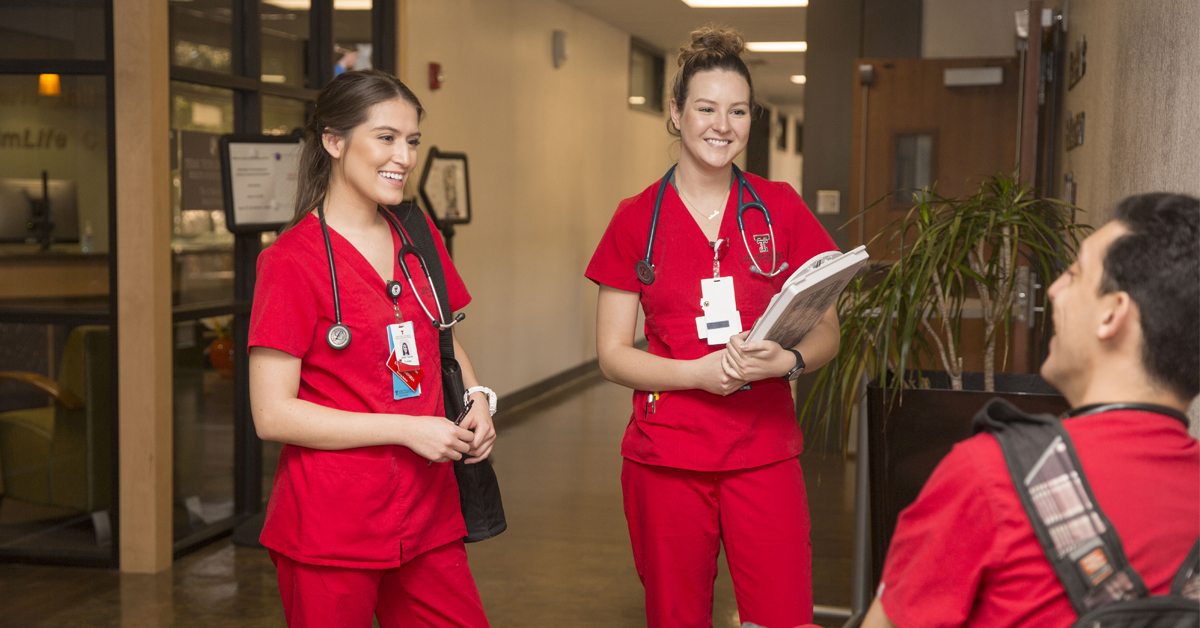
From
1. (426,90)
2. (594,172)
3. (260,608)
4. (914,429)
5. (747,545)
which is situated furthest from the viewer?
(594,172)

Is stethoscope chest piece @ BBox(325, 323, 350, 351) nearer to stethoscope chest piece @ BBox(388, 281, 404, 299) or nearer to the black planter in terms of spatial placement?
stethoscope chest piece @ BBox(388, 281, 404, 299)

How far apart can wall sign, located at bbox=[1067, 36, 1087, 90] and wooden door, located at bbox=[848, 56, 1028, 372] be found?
151cm

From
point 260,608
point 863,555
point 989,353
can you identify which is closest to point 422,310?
point 989,353

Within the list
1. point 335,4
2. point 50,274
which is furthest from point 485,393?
point 335,4

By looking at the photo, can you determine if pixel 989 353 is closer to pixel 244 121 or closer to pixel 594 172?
pixel 244 121

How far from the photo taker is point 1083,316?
99 cm

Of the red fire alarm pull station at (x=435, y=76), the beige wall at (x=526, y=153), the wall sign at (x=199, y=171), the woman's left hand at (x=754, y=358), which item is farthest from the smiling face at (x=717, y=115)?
the red fire alarm pull station at (x=435, y=76)

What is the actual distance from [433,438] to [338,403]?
0.17 meters

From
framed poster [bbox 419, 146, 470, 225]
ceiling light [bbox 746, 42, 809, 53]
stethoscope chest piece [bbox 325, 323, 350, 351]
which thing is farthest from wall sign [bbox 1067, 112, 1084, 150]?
ceiling light [bbox 746, 42, 809, 53]

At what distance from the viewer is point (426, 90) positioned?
5.63 metres

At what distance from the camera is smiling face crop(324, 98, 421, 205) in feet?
5.54

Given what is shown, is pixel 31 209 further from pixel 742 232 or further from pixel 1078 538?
pixel 1078 538

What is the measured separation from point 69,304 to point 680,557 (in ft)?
8.87

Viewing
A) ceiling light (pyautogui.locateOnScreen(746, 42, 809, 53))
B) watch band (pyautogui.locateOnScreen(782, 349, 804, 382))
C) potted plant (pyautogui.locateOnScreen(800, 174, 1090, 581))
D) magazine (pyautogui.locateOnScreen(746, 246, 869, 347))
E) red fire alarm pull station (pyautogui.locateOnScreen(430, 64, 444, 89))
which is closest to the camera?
magazine (pyautogui.locateOnScreen(746, 246, 869, 347))
